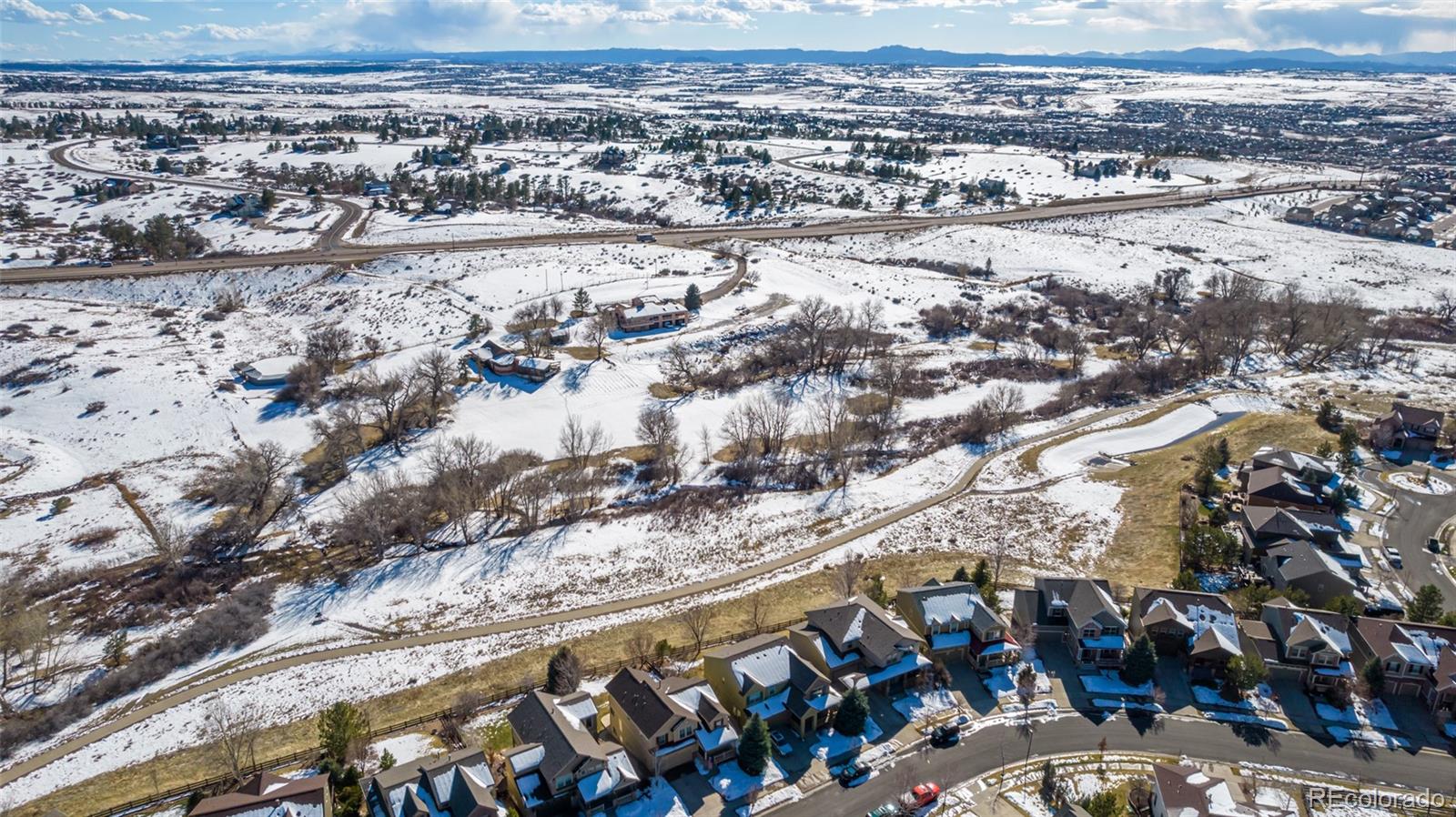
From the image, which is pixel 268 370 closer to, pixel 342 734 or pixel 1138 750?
pixel 342 734

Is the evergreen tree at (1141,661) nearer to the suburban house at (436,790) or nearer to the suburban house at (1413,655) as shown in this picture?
the suburban house at (1413,655)

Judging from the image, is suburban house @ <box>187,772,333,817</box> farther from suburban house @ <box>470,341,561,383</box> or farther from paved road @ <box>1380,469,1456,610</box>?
paved road @ <box>1380,469,1456,610</box>

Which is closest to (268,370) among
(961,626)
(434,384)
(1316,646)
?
(434,384)

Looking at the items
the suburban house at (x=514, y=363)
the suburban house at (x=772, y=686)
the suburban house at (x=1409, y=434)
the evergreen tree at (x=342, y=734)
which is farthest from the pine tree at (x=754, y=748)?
the suburban house at (x=1409, y=434)

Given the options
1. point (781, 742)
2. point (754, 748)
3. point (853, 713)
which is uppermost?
point (754, 748)

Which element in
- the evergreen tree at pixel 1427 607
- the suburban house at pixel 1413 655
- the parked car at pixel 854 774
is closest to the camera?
the parked car at pixel 854 774

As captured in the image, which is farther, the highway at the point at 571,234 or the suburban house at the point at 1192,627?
the highway at the point at 571,234
